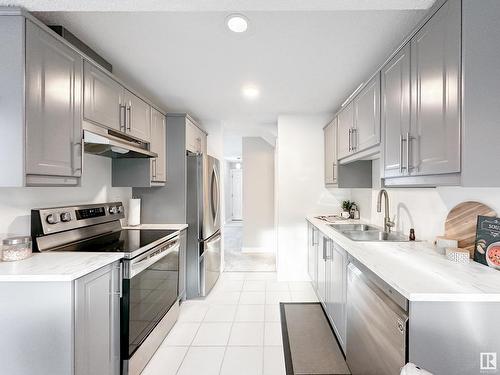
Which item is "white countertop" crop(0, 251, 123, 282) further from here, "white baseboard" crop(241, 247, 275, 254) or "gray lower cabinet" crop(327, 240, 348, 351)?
"white baseboard" crop(241, 247, 275, 254)

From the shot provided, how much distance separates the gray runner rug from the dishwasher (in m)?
0.21

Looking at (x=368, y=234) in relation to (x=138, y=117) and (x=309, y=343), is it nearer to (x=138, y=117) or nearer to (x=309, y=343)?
(x=309, y=343)

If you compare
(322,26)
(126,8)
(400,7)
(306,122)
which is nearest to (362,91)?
(322,26)

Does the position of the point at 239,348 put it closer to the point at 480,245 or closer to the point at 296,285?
the point at 296,285

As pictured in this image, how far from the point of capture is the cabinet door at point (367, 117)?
204 centimetres

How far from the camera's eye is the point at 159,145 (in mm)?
2900

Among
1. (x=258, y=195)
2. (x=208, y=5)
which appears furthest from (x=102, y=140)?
(x=258, y=195)

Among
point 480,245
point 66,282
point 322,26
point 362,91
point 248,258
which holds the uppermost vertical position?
point 322,26

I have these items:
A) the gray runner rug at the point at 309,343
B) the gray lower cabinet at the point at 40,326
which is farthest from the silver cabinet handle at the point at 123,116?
the gray runner rug at the point at 309,343

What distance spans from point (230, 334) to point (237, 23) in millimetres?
2521

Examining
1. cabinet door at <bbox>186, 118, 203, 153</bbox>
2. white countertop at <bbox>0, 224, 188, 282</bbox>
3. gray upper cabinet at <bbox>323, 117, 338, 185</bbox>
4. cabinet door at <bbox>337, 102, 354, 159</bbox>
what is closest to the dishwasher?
cabinet door at <bbox>337, 102, 354, 159</bbox>

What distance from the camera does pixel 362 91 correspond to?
2.35 metres

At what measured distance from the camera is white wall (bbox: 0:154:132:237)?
1627mm

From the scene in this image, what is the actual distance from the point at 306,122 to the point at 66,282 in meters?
3.41
